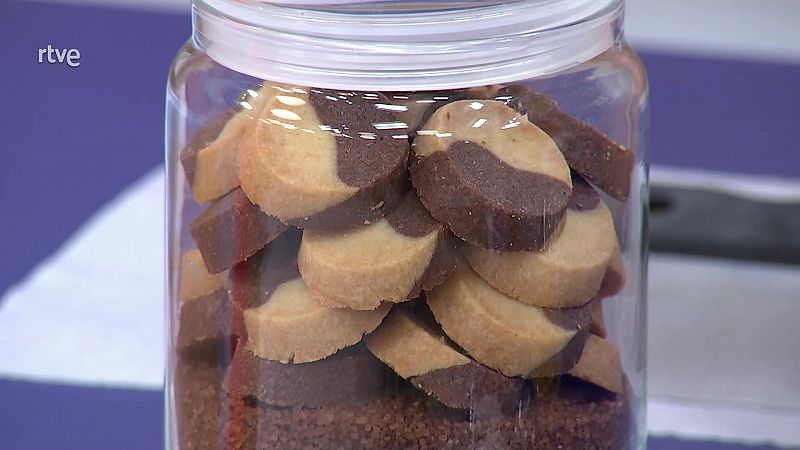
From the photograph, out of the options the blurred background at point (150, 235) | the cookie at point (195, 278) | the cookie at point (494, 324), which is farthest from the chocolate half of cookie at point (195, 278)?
the blurred background at point (150, 235)

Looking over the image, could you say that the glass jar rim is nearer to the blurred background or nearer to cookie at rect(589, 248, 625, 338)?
cookie at rect(589, 248, 625, 338)

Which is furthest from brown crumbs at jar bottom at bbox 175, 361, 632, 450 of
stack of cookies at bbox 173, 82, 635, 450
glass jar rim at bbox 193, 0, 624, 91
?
glass jar rim at bbox 193, 0, 624, 91

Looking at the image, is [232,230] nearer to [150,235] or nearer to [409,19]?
[409,19]

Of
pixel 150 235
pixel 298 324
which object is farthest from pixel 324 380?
pixel 150 235

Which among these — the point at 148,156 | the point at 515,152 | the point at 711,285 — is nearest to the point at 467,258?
the point at 515,152

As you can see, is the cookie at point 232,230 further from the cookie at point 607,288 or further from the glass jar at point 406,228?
the cookie at point 607,288

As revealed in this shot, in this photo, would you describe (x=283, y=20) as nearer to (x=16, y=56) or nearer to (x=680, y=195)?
(x=680, y=195)
